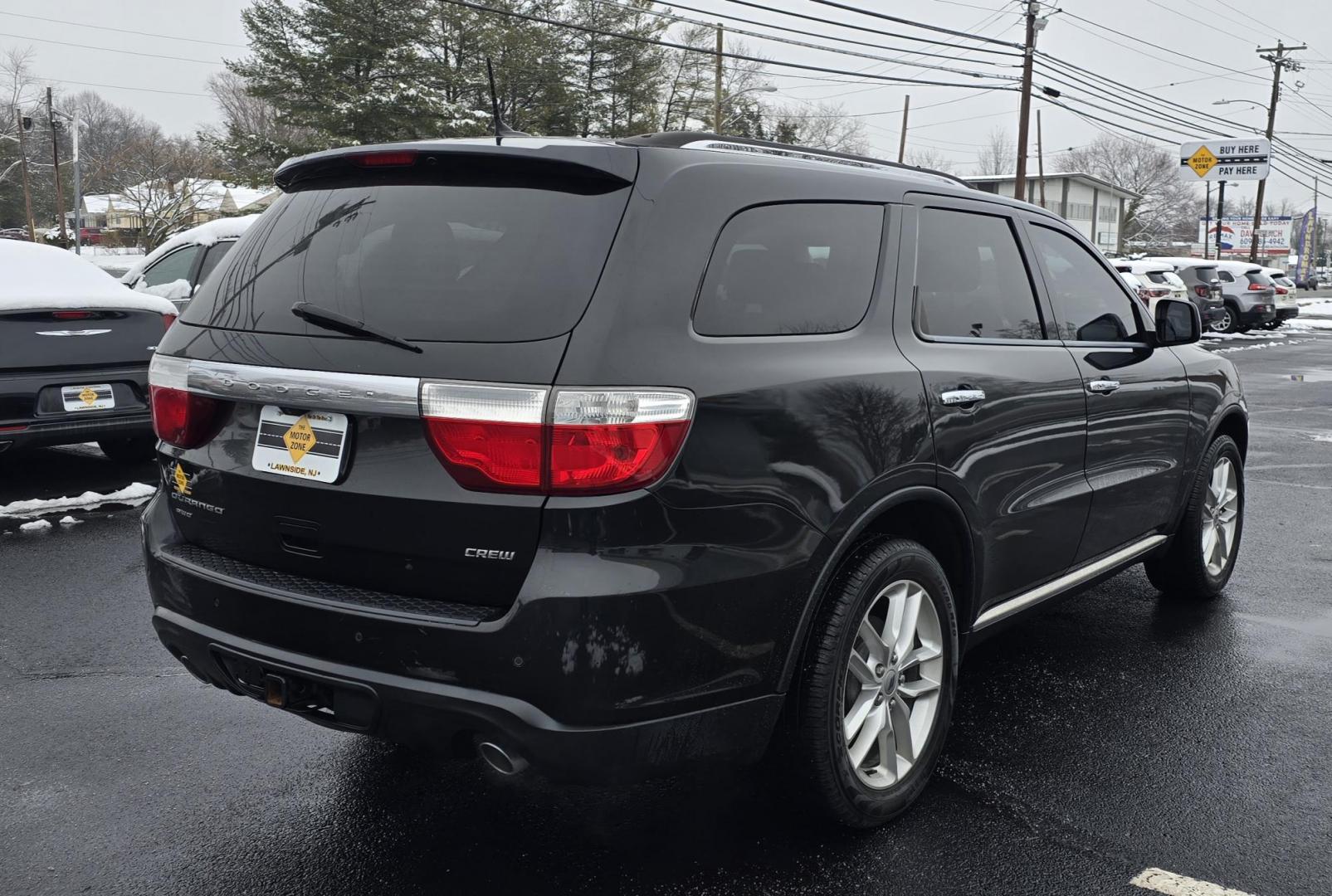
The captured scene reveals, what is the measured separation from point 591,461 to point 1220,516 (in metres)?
3.98

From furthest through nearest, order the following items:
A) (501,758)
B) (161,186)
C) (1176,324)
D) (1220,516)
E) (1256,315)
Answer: (161,186) < (1256,315) < (1220,516) < (1176,324) < (501,758)

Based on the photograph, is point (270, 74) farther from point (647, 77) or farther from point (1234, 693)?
point (1234, 693)

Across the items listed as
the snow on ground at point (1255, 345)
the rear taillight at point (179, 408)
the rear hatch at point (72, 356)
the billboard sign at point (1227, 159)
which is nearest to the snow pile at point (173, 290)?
the rear hatch at point (72, 356)

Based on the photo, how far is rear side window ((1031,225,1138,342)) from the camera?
402 cm

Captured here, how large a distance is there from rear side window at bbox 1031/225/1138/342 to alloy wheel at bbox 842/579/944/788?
1365 mm

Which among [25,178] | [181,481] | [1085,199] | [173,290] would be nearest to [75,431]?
[173,290]

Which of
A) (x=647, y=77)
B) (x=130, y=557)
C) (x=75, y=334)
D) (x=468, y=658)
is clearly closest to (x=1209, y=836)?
(x=468, y=658)

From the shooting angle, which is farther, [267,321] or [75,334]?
[75,334]

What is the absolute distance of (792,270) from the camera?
287 cm

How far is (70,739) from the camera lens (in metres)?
3.58

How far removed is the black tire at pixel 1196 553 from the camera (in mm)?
4922

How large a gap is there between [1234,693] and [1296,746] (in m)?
0.48

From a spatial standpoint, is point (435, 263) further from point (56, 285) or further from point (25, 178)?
point (25, 178)

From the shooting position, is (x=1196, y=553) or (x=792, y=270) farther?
(x=1196, y=553)
